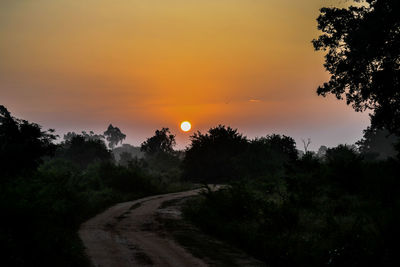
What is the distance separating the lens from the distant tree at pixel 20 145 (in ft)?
63.6

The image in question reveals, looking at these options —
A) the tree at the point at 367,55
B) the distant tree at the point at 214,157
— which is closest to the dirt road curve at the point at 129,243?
the tree at the point at 367,55

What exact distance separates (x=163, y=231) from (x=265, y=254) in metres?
5.64

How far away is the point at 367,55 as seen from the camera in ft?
74.8

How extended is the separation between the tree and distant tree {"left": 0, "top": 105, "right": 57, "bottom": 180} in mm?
19243

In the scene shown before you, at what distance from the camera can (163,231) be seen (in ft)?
52.6

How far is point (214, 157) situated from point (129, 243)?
1455 inches

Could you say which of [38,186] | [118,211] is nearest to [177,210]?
[118,211]

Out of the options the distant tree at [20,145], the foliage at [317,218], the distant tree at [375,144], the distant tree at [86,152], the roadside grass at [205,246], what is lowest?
the roadside grass at [205,246]

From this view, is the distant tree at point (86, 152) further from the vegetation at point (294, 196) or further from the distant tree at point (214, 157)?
A: the vegetation at point (294, 196)

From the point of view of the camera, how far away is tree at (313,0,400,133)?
22.3 metres

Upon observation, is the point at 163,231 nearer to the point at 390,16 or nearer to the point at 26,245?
the point at 26,245

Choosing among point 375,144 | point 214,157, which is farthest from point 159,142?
point 375,144

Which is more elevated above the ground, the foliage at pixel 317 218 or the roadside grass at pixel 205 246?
the foliage at pixel 317 218

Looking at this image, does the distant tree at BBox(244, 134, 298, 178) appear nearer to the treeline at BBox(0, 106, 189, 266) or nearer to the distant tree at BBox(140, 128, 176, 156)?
the treeline at BBox(0, 106, 189, 266)
